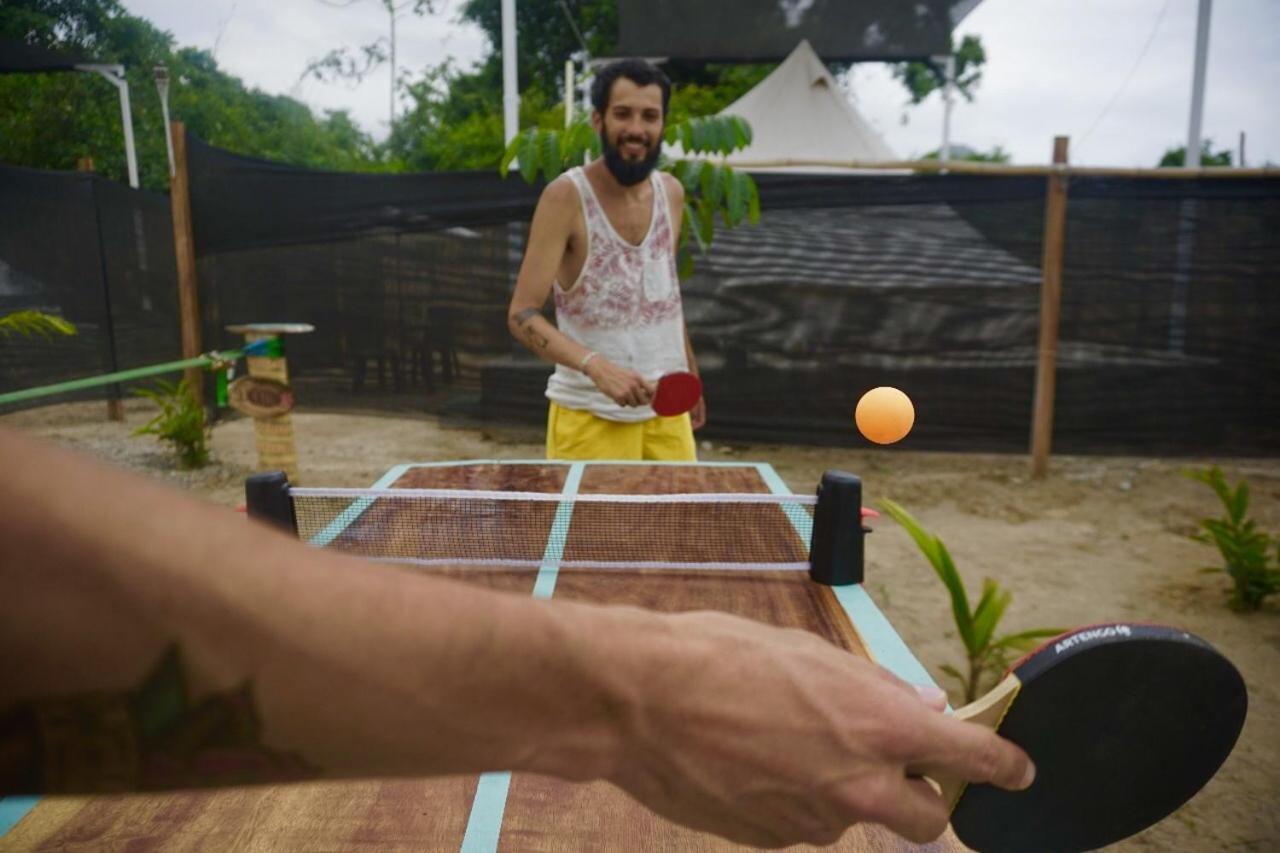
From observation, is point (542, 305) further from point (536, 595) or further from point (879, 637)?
point (879, 637)

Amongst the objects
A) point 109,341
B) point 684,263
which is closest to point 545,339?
point 684,263

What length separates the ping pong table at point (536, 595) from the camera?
1.00 metres

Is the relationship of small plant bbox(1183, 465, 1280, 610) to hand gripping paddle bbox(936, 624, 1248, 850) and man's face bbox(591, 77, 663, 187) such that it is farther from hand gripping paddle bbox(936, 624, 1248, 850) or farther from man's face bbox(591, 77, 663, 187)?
hand gripping paddle bbox(936, 624, 1248, 850)

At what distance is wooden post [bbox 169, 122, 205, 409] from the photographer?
7027mm

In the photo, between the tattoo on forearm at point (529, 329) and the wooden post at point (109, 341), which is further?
the wooden post at point (109, 341)

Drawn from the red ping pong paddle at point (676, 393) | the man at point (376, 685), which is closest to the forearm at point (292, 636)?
the man at point (376, 685)

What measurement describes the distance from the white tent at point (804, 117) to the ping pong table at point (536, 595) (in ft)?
35.3

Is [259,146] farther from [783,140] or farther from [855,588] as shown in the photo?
[855,588]

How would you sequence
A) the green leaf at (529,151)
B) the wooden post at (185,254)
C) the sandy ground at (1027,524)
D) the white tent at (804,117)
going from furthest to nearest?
1. the white tent at (804,117)
2. the wooden post at (185,254)
3. the green leaf at (529,151)
4. the sandy ground at (1027,524)

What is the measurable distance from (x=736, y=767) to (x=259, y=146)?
71.4 ft

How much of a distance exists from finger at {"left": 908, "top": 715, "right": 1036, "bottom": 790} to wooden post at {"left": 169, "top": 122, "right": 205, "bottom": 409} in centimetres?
735

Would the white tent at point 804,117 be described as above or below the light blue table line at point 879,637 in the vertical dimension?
above

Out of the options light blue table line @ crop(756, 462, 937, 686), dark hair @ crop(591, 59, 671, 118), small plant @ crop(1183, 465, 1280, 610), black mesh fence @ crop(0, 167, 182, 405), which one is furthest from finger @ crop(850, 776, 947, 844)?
black mesh fence @ crop(0, 167, 182, 405)

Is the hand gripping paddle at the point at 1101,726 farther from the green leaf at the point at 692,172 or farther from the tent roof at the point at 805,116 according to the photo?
the tent roof at the point at 805,116
